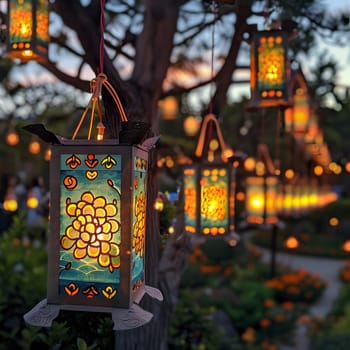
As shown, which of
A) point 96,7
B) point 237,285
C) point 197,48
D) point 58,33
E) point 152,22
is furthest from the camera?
point 237,285

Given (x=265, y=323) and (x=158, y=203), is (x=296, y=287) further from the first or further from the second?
(x=158, y=203)

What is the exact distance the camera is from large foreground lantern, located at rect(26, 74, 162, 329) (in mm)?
2020

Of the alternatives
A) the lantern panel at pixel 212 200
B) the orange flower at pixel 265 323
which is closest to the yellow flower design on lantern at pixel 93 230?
the lantern panel at pixel 212 200

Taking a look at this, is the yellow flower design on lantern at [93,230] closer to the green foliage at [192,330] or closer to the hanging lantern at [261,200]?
the green foliage at [192,330]

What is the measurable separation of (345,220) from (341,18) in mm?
17324

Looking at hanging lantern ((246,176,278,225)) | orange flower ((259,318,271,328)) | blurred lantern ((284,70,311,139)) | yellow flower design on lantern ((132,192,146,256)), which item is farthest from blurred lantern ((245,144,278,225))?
yellow flower design on lantern ((132,192,146,256))

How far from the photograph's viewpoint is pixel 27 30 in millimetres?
3547

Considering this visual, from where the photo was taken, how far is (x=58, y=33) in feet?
20.2

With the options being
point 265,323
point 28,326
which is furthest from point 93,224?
point 265,323

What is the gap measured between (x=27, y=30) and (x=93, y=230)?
7.08ft

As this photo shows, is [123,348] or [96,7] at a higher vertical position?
[96,7]

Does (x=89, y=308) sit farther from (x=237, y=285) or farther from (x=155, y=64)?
(x=237, y=285)


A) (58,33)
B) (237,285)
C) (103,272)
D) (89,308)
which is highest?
(58,33)

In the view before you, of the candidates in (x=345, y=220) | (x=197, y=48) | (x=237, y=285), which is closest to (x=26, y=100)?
(x=197, y=48)
